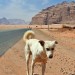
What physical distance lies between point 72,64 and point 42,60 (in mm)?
6357

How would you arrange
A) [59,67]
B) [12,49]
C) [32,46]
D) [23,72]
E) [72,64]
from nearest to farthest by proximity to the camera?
[32,46]
[23,72]
[59,67]
[72,64]
[12,49]

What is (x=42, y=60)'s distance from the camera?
1077 centimetres

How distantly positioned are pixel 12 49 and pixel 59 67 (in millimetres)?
5284

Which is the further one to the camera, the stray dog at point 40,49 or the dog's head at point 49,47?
the stray dog at point 40,49

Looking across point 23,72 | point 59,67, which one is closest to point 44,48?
point 23,72

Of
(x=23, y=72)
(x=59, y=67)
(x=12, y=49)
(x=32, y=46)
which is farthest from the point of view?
(x=12, y=49)

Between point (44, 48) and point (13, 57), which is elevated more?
point (44, 48)

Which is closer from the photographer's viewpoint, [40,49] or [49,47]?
[49,47]

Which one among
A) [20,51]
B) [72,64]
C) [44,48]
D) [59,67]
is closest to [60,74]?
[59,67]

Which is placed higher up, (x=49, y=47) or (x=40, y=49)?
(x=49, y=47)

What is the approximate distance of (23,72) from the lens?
45.1 feet

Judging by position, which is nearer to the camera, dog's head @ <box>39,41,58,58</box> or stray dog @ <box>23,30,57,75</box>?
dog's head @ <box>39,41,58,58</box>

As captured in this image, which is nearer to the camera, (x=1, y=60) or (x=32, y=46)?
(x=32, y=46)

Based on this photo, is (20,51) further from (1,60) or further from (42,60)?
(42,60)
